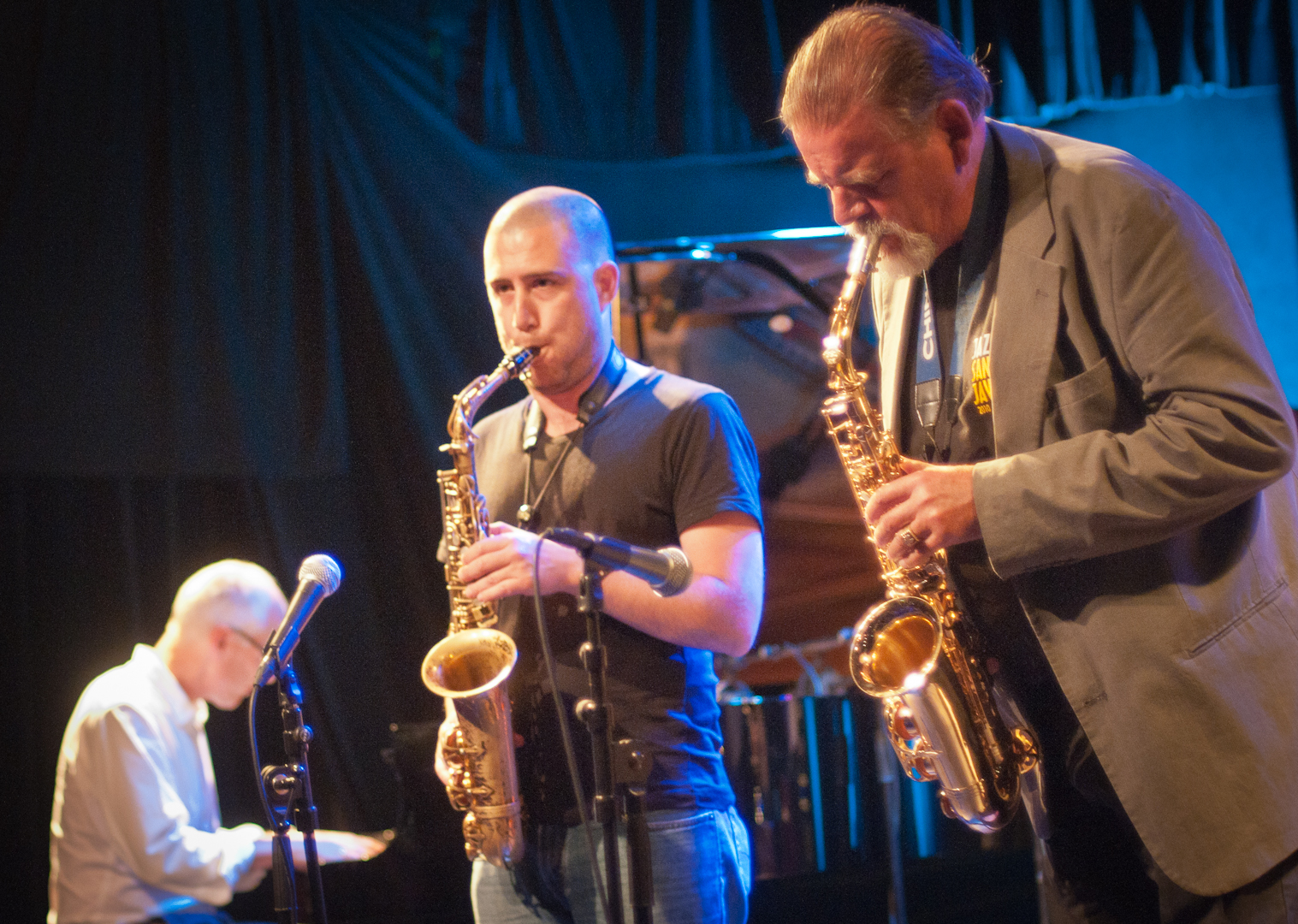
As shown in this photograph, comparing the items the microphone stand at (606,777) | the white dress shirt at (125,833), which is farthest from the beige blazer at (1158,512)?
the white dress shirt at (125,833)

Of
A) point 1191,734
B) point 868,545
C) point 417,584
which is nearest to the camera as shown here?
point 1191,734

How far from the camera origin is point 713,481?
2438mm

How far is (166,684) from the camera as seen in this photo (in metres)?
3.86

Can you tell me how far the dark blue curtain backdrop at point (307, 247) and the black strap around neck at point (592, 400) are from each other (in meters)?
1.63

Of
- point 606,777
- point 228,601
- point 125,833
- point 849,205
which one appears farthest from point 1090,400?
point 125,833

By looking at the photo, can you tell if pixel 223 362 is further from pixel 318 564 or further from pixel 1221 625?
pixel 1221 625

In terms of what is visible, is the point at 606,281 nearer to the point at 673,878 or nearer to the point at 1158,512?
the point at 673,878

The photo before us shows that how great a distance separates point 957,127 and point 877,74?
0.19 metres

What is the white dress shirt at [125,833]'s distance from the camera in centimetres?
354

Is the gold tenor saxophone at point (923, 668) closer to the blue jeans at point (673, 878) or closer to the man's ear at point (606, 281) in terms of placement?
the blue jeans at point (673, 878)

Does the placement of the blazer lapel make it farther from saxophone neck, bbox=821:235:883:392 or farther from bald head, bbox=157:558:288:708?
bald head, bbox=157:558:288:708

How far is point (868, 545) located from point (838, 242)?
1390 mm

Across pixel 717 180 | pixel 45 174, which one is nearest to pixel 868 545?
pixel 717 180

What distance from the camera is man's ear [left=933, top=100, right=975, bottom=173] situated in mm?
2074
